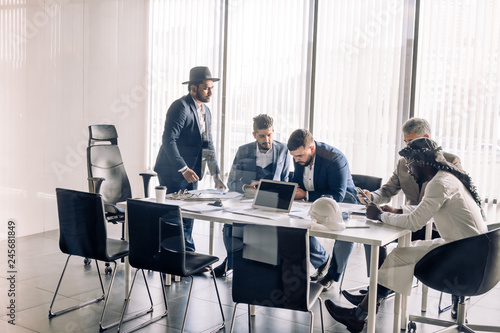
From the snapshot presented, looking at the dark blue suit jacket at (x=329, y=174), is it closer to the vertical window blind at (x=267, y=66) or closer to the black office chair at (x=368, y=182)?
the black office chair at (x=368, y=182)

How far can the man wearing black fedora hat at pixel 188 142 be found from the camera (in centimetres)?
508

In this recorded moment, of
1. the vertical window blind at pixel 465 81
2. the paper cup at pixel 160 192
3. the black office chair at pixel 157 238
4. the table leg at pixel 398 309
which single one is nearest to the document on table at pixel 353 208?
the table leg at pixel 398 309

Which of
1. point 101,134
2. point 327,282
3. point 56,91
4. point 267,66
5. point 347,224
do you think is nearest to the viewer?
point 347,224

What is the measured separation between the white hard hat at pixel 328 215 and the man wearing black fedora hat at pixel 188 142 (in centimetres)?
170

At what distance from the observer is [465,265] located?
304 centimetres

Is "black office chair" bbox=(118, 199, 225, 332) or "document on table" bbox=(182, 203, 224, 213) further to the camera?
"document on table" bbox=(182, 203, 224, 213)

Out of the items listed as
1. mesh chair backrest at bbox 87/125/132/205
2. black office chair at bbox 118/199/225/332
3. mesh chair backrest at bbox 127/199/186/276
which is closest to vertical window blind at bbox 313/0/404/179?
mesh chair backrest at bbox 87/125/132/205

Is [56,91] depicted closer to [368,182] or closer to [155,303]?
[155,303]

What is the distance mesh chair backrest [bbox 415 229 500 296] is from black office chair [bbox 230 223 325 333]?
0.76 metres

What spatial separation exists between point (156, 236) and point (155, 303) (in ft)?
3.26

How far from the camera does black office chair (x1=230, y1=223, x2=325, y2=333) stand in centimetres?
270

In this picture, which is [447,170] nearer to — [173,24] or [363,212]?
[363,212]

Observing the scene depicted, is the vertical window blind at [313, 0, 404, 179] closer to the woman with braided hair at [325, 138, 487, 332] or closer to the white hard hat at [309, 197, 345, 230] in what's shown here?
the woman with braided hair at [325, 138, 487, 332]

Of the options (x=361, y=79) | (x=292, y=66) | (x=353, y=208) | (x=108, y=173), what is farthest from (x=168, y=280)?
(x=292, y=66)
